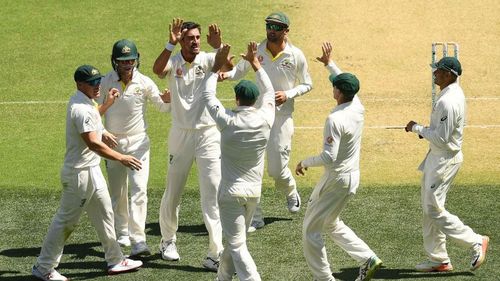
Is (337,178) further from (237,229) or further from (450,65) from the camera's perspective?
(450,65)

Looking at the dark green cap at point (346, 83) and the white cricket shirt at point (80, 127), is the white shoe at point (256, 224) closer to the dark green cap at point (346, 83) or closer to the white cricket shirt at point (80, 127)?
the white cricket shirt at point (80, 127)

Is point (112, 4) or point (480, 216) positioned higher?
point (112, 4)

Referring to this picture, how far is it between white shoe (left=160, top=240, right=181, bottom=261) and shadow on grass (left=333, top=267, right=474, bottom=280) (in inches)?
84.2

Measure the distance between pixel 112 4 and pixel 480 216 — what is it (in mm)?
13650

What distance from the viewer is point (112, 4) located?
27.3 m

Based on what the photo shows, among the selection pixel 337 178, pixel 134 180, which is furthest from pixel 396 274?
pixel 134 180

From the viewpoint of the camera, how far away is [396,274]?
556 inches

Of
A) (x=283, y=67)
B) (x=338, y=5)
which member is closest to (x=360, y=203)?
(x=283, y=67)

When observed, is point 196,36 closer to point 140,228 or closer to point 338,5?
point 140,228

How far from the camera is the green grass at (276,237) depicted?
14211 mm

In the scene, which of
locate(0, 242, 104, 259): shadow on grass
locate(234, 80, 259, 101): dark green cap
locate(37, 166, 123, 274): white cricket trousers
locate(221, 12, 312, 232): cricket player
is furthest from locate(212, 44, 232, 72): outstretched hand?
locate(0, 242, 104, 259): shadow on grass

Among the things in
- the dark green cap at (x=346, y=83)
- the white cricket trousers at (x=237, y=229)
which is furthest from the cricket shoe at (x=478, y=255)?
the white cricket trousers at (x=237, y=229)

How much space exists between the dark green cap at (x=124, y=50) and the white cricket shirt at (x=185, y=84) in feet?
1.70

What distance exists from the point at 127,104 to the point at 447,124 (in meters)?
4.19
